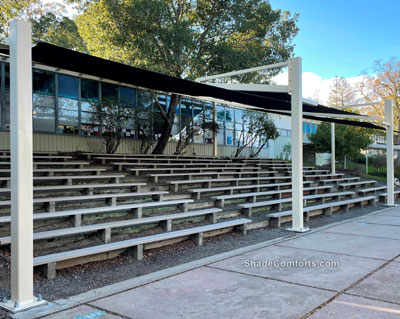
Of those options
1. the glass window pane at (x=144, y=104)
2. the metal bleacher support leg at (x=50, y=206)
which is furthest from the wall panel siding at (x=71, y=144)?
the metal bleacher support leg at (x=50, y=206)

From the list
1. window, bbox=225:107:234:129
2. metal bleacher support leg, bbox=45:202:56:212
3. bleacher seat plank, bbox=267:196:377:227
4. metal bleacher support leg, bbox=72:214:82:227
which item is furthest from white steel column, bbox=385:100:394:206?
window, bbox=225:107:234:129

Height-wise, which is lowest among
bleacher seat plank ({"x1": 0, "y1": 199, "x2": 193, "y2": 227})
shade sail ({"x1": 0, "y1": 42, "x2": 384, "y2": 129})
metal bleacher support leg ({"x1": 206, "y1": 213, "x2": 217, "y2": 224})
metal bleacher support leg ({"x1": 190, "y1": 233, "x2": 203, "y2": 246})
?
metal bleacher support leg ({"x1": 190, "y1": 233, "x2": 203, "y2": 246})

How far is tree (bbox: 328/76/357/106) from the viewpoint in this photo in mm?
53531

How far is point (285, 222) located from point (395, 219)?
2.78 meters

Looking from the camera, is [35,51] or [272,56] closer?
[35,51]

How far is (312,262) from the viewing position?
184 inches

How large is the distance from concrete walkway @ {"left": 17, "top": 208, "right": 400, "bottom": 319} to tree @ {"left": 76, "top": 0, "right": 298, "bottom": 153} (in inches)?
351

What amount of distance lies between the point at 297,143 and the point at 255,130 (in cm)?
1397

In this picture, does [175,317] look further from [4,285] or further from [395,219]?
[395,219]

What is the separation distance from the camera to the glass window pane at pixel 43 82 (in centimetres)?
1241

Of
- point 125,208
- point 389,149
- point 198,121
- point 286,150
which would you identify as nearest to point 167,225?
point 125,208

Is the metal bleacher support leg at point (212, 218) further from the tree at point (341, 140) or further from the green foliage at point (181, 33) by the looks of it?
the tree at point (341, 140)

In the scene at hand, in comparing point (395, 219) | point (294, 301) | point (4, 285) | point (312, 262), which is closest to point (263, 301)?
point (294, 301)

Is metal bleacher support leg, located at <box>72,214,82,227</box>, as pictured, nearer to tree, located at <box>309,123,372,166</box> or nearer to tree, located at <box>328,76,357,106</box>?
tree, located at <box>309,123,372,166</box>
